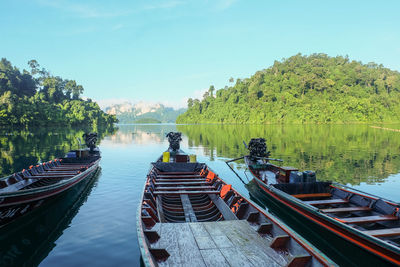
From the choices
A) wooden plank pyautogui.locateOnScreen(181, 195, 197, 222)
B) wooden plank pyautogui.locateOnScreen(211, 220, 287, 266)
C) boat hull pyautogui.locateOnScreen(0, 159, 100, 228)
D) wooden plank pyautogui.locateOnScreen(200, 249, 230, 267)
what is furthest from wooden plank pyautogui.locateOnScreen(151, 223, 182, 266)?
boat hull pyautogui.locateOnScreen(0, 159, 100, 228)

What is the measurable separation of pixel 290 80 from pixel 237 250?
145 metres

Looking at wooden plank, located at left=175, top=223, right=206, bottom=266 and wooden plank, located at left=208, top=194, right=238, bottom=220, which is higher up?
wooden plank, located at left=175, top=223, right=206, bottom=266

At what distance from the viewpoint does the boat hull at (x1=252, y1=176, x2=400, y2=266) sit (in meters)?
6.96

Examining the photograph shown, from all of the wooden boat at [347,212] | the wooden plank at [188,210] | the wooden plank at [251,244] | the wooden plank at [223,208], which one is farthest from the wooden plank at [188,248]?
the wooden boat at [347,212]

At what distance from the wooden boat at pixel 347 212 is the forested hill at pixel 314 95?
112713 mm

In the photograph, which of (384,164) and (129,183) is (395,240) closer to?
(129,183)

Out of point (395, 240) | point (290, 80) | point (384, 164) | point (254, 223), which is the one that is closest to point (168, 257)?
point (254, 223)

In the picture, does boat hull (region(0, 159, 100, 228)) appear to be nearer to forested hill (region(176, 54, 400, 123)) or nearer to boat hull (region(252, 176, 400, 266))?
boat hull (region(252, 176, 400, 266))

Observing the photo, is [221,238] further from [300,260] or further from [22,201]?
[22,201]

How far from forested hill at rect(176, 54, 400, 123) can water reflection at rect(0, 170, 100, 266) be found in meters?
118

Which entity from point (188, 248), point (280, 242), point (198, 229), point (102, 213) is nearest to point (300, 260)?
point (280, 242)

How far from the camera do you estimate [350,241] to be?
8.13 m

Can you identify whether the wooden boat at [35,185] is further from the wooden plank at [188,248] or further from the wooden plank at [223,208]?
the wooden plank at [223,208]

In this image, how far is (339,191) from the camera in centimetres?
1184
